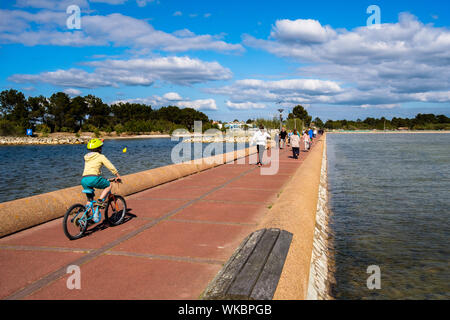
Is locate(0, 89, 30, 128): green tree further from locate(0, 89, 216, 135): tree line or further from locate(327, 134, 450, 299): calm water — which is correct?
locate(327, 134, 450, 299): calm water

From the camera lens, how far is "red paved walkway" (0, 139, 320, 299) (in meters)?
3.72

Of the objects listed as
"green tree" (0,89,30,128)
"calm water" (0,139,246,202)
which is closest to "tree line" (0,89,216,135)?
"green tree" (0,89,30,128)

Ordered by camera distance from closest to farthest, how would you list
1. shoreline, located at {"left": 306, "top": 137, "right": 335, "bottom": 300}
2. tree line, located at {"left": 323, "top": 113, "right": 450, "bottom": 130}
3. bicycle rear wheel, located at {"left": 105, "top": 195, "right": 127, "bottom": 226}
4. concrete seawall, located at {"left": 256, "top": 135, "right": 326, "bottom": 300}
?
concrete seawall, located at {"left": 256, "top": 135, "right": 326, "bottom": 300}
shoreline, located at {"left": 306, "top": 137, "right": 335, "bottom": 300}
bicycle rear wheel, located at {"left": 105, "top": 195, "right": 127, "bottom": 226}
tree line, located at {"left": 323, "top": 113, "right": 450, "bottom": 130}

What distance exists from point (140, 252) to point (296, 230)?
248cm

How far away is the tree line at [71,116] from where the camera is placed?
110 m

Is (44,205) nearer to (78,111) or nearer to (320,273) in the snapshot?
(320,273)

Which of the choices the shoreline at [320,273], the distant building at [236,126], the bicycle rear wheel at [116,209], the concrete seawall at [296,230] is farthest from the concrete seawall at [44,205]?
the distant building at [236,126]

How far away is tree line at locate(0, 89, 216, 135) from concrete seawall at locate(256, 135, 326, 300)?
110 m

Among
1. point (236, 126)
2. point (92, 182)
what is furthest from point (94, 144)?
point (236, 126)

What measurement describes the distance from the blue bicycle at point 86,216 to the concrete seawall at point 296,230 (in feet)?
8.93

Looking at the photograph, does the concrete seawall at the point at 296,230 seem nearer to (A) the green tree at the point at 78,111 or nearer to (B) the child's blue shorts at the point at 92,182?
(B) the child's blue shorts at the point at 92,182

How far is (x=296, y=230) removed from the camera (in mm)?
5496
